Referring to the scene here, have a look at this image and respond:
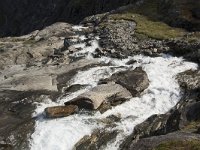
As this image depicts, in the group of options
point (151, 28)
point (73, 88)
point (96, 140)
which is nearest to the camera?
point (96, 140)

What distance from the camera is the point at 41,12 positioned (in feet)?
482

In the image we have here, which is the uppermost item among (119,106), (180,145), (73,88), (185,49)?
(180,145)

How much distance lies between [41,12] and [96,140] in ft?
364

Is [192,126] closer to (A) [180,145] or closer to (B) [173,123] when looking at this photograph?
(B) [173,123]

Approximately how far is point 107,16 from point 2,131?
147 feet

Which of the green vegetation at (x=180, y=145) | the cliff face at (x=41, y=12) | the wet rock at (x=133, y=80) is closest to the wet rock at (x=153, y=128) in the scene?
the wet rock at (x=133, y=80)

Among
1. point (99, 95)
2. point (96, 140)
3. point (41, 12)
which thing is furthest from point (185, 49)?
point (41, 12)

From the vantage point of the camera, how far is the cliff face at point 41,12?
113m

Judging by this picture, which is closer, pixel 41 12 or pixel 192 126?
pixel 192 126

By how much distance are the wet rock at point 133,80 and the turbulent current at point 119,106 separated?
Answer: 0.83 m

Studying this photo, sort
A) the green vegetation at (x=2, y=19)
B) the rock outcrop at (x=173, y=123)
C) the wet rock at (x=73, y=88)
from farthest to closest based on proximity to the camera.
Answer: the green vegetation at (x=2, y=19) < the wet rock at (x=73, y=88) < the rock outcrop at (x=173, y=123)

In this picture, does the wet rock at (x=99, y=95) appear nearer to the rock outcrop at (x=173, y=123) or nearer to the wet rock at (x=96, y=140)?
the wet rock at (x=96, y=140)

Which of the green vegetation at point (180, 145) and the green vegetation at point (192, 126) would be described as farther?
the green vegetation at point (192, 126)

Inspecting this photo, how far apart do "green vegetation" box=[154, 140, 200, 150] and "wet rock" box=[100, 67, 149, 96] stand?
21.7m
